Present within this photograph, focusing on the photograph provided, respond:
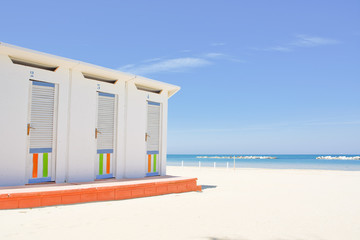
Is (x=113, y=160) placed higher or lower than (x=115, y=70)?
lower

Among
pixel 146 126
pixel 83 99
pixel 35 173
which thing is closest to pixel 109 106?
pixel 83 99

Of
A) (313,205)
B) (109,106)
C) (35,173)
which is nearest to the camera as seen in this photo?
(35,173)

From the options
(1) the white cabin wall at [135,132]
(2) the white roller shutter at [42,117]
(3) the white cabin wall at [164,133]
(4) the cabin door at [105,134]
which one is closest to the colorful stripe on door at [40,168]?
(2) the white roller shutter at [42,117]

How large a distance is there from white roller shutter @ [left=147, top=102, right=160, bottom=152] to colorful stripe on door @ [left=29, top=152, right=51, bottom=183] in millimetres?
3422

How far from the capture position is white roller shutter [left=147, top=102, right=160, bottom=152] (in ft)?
33.2

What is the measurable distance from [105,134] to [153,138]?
1.93 m

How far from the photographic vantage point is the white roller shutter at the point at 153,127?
1011cm

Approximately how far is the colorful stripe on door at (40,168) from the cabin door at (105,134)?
1440mm

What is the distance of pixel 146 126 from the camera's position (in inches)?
393

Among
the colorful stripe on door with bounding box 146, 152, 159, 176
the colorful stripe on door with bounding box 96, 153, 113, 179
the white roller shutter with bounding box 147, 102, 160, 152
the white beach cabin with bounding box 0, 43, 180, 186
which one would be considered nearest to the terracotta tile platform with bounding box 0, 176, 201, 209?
the white beach cabin with bounding box 0, 43, 180, 186

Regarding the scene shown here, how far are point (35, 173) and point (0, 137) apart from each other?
1204 millimetres

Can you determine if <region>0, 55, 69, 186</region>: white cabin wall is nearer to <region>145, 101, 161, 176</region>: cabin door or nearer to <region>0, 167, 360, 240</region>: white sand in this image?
<region>0, 167, 360, 240</region>: white sand

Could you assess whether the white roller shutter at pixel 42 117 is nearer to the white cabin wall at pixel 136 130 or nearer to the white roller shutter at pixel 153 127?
the white cabin wall at pixel 136 130

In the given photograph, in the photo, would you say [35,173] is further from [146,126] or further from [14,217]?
[146,126]
